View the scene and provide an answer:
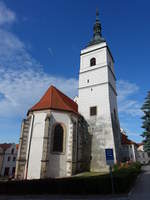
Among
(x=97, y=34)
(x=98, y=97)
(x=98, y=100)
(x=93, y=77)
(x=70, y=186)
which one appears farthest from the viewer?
(x=97, y=34)

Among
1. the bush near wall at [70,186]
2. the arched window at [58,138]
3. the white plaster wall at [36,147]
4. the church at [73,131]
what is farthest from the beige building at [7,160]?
the bush near wall at [70,186]

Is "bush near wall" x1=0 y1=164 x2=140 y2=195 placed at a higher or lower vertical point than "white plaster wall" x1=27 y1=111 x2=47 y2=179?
lower

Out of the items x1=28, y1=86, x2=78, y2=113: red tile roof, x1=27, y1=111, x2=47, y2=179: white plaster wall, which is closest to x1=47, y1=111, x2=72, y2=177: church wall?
x1=28, y1=86, x2=78, y2=113: red tile roof

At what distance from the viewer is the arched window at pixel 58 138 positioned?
1734cm

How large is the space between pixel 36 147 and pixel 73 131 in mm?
4523

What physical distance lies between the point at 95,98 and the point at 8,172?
2577cm

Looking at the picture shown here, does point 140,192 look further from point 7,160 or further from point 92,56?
point 7,160

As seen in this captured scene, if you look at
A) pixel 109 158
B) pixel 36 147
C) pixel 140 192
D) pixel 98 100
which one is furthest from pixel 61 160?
pixel 109 158

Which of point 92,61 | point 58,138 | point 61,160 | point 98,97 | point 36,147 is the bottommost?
point 61,160

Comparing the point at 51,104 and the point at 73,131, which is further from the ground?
the point at 51,104

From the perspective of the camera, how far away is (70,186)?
8.82m

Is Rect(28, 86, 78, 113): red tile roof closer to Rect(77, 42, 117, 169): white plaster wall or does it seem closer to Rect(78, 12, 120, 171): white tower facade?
Rect(78, 12, 120, 171): white tower facade

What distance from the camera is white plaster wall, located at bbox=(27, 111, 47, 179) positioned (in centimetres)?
1576

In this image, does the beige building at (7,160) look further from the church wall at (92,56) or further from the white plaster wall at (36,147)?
A: the church wall at (92,56)
